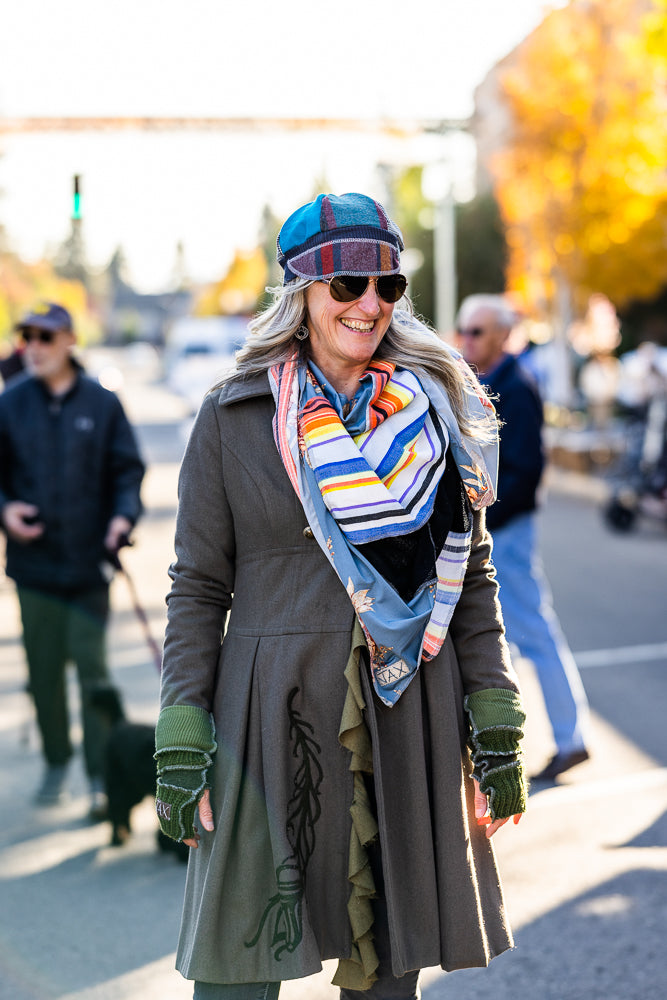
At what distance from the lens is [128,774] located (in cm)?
448

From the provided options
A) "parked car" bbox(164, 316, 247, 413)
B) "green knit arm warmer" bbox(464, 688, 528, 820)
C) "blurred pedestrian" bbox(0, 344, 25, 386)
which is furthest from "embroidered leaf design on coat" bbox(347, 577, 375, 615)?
"parked car" bbox(164, 316, 247, 413)

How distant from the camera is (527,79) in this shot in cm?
2167

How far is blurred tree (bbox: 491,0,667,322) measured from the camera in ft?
66.7

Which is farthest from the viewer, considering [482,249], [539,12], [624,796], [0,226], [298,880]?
[0,226]

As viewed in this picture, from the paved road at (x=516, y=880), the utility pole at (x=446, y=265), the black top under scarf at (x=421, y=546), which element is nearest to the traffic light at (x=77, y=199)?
the paved road at (x=516, y=880)

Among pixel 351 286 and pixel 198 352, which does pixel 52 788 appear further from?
pixel 198 352

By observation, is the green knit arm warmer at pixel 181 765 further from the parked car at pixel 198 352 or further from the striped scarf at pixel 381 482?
the parked car at pixel 198 352

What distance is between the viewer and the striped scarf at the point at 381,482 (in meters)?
2.31

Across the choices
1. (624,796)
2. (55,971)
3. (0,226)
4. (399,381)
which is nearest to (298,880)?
(399,381)

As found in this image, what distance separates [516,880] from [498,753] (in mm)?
2030

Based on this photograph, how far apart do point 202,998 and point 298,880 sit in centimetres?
31

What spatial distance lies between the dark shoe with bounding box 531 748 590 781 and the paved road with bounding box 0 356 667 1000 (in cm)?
6

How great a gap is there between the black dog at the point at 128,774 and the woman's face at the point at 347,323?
7.54ft

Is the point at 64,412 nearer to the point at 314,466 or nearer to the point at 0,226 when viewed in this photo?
the point at 314,466
